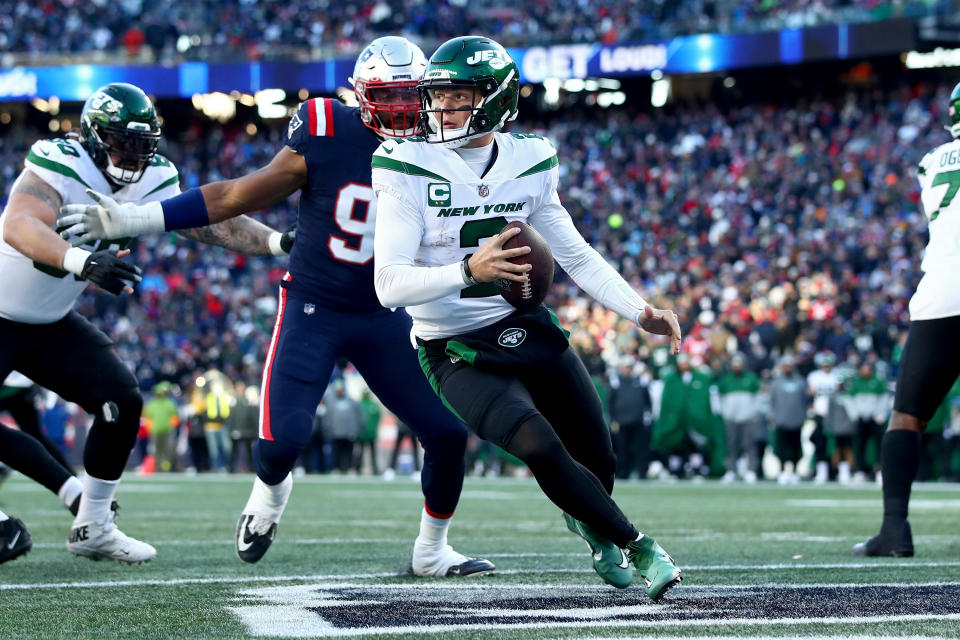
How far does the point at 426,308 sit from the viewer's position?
398 cm

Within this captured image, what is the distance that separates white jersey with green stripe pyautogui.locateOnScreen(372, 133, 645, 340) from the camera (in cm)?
379

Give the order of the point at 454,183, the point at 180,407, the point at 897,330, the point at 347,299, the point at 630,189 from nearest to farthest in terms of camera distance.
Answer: the point at 454,183, the point at 347,299, the point at 897,330, the point at 180,407, the point at 630,189

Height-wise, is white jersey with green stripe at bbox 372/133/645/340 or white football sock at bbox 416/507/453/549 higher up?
white jersey with green stripe at bbox 372/133/645/340

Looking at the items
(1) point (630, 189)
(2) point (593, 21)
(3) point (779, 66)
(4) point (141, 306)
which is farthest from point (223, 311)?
(3) point (779, 66)

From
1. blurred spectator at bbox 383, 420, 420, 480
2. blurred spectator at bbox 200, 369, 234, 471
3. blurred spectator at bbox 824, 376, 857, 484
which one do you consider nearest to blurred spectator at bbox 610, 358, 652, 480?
blurred spectator at bbox 824, 376, 857, 484

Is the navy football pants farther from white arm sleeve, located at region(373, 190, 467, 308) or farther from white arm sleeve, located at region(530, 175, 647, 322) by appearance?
white arm sleeve, located at region(373, 190, 467, 308)

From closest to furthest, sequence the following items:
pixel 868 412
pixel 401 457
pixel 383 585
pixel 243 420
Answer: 1. pixel 383 585
2. pixel 868 412
3. pixel 243 420
4. pixel 401 457

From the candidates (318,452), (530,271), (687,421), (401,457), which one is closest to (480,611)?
(530,271)

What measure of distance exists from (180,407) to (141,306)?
471 centimetres

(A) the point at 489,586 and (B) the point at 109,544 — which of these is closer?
(A) the point at 489,586

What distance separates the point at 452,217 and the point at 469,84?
1.26 ft

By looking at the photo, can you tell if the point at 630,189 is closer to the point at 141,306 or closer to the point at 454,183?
the point at 141,306

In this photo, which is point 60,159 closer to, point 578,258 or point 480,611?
point 578,258

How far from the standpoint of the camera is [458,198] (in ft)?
12.7
